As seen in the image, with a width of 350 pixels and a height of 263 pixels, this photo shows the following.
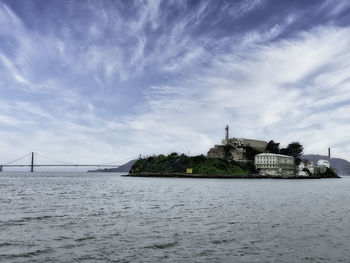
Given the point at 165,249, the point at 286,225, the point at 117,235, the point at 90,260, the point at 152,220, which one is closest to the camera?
the point at 90,260

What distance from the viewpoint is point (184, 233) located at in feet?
82.8

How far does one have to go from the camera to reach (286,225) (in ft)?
95.1

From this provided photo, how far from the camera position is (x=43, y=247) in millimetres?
20578

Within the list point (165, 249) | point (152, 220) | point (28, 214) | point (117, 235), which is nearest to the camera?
point (165, 249)

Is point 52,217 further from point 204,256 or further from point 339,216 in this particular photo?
point 339,216

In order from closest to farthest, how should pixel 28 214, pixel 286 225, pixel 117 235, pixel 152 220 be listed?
pixel 117 235 < pixel 286 225 < pixel 152 220 < pixel 28 214

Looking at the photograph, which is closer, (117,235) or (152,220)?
(117,235)

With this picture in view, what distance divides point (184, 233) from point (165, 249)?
512 cm

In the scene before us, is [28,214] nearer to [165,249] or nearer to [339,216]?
[165,249]

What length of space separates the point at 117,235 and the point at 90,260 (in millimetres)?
6495

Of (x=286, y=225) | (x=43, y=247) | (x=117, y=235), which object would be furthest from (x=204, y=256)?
(x=286, y=225)

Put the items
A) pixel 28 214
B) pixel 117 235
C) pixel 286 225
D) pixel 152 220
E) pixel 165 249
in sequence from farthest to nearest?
1. pixel 28 214
2. pixel 152 220
3. pixel 286 225
4. pixel 117 235
5. pixel 165 249

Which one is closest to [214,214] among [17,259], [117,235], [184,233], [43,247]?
[184,233]

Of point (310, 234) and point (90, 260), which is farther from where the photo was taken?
point (310, 234)
